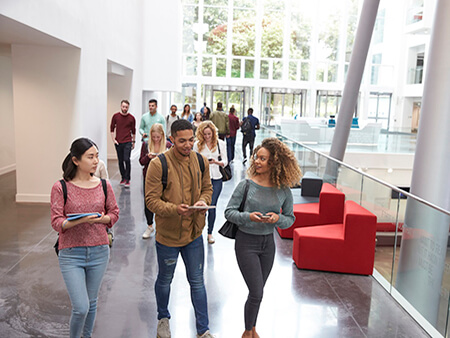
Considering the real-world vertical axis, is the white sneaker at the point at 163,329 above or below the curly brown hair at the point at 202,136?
below

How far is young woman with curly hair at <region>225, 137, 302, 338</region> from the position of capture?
3742 millimetres

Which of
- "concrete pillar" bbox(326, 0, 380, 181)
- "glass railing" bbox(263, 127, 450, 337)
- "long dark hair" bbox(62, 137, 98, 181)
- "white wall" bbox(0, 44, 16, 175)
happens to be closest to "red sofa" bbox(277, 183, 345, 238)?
"glass railing" bbox(263, 127, 450, 337)

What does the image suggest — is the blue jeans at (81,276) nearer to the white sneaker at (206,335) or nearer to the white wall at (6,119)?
the white sneaker at (206,335)

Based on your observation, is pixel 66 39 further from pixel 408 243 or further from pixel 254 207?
pixel 408 243

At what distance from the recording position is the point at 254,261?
3734 mm

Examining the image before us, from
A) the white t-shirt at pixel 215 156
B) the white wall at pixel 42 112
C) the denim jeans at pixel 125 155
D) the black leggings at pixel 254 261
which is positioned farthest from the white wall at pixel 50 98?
the black leggings at pixel 254 261

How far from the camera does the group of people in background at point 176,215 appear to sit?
3.31 m

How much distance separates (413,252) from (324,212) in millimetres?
2058

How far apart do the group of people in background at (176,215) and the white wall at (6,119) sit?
9620mm

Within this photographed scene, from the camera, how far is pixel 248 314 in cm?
389

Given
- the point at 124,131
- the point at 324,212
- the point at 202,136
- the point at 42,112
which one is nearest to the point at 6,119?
the point at 124,131

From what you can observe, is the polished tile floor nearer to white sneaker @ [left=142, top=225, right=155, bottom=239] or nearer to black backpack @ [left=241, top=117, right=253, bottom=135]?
white sneaker @ [left=142, top=225, right=155, bottom=239]

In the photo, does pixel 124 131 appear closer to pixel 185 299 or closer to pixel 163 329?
pixel 185 299

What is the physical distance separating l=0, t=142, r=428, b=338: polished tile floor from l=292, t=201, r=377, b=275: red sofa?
0.14 metres
